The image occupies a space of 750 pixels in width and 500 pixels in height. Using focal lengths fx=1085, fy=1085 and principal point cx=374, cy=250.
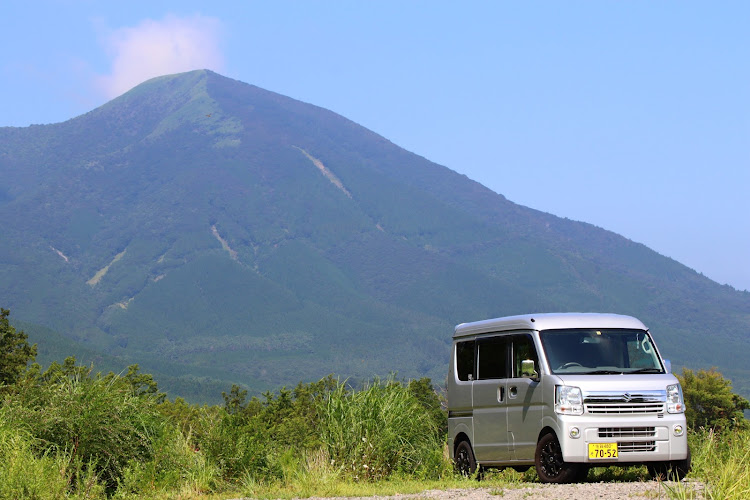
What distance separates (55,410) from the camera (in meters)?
15.5

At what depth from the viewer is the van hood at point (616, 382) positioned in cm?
1391

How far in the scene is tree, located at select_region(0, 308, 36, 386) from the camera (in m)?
45.2

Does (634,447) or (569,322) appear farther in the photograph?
(569,322)

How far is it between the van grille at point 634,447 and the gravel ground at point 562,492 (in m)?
0.42

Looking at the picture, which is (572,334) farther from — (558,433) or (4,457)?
(4,457)

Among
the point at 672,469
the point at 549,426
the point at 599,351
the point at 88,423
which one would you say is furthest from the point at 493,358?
the point at 88,423

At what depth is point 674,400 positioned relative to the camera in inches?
557

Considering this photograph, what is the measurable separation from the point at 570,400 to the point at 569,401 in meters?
0.02

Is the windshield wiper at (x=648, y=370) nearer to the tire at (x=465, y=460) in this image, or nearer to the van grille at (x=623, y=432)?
the van grille at (x=623, y=432)

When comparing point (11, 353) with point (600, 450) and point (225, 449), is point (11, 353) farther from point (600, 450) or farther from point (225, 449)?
point (600, 450)

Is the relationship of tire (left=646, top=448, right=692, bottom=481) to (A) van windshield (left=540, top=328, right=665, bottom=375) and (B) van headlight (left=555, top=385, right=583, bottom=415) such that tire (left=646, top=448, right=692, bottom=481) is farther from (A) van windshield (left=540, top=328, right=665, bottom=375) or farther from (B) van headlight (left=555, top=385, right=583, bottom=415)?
(B) van headlight (left=555, top=385, right=583, bottom=415)

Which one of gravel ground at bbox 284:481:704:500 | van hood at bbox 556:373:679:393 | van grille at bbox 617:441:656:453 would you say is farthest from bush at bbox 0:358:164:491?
van grille at bbox 617:441:656:453

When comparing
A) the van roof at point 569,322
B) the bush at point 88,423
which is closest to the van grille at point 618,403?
the van roof at point 569,322

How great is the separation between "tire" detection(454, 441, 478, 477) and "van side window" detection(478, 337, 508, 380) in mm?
1119
